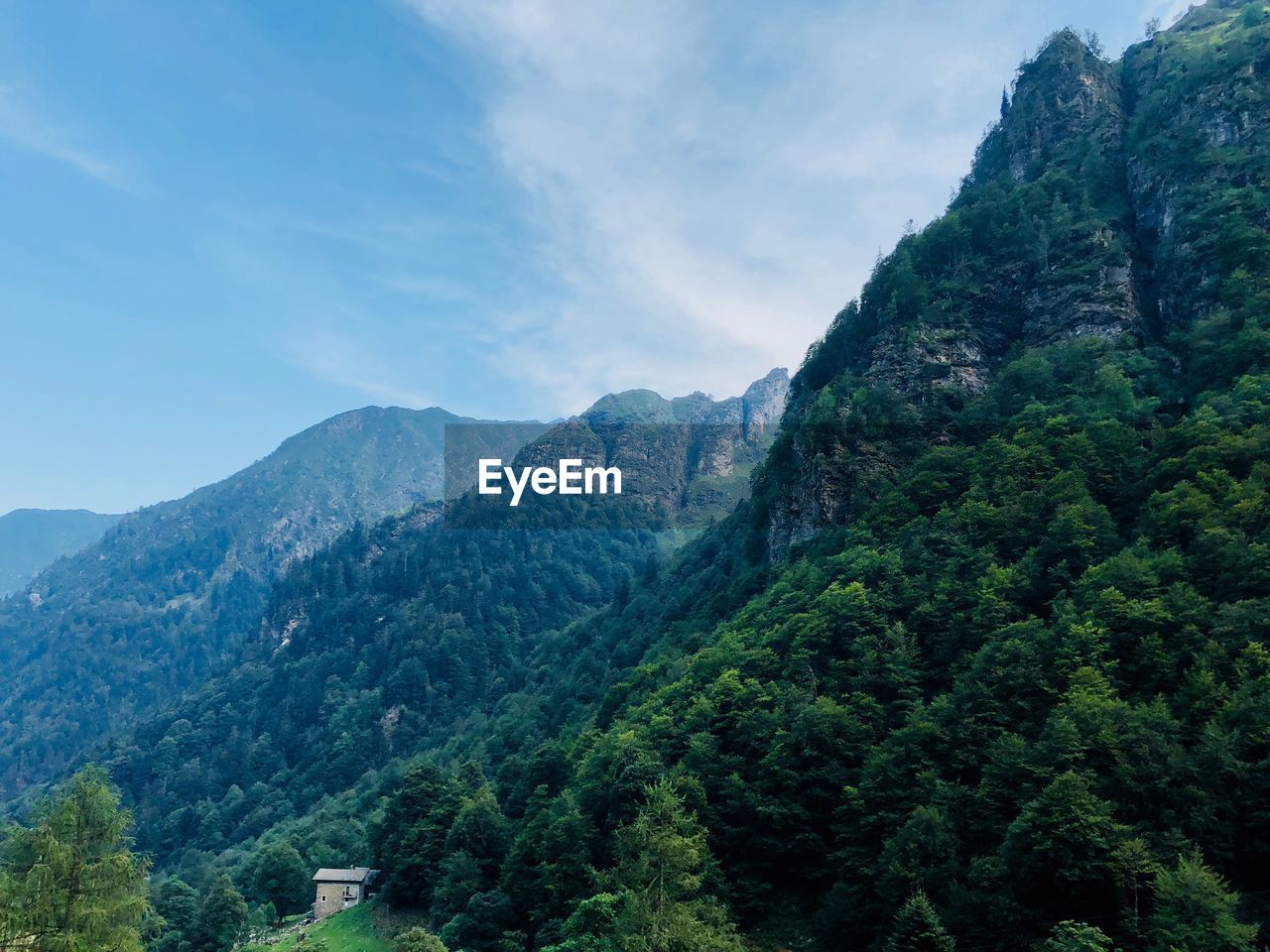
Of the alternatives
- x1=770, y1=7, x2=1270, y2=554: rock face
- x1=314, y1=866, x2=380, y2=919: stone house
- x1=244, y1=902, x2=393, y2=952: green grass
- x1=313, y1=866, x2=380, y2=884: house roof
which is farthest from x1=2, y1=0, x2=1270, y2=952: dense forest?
x1=314, y1=866, x2=380, y2=919: stone house

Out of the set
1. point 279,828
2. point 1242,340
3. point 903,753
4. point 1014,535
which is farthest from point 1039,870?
point 279,828

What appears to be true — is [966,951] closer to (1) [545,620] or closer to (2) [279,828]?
(2) [279,828]

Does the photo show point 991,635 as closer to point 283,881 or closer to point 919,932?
point 919,932

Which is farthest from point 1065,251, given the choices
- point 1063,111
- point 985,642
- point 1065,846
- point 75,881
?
point 75,881

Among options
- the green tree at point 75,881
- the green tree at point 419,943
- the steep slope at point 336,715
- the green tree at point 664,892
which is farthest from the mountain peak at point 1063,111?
the green tree at point 75,881

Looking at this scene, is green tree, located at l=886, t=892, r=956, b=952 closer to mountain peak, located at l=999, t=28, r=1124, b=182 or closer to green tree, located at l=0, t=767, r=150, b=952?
green tree, located at l=0, t=767, r=150, b=952

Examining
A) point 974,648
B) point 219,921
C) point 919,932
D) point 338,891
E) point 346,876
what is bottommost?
point 219,921

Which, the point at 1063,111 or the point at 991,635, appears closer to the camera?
the point at 991,635
